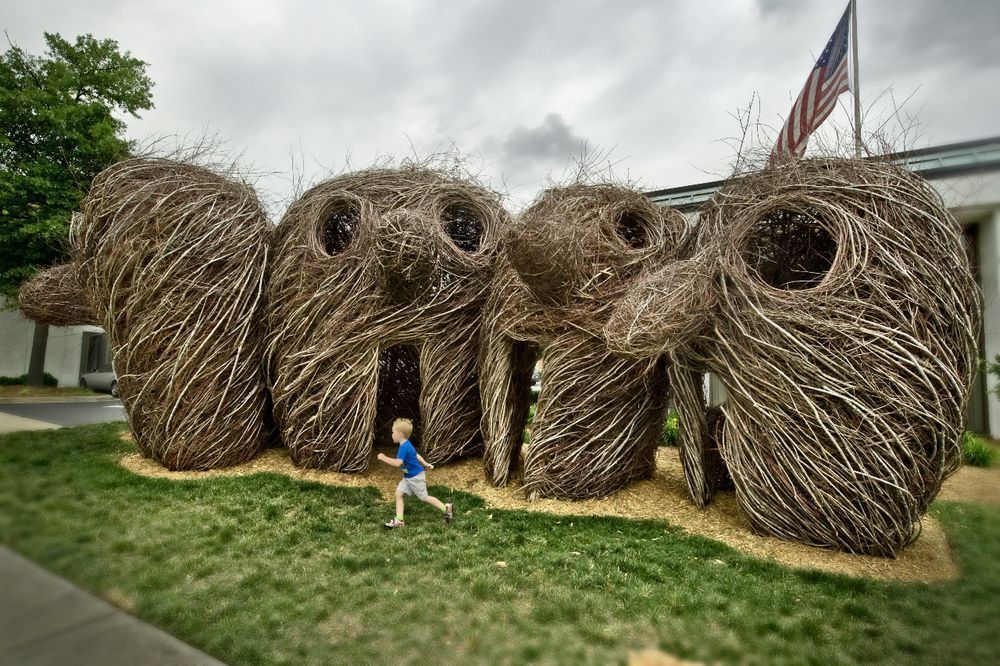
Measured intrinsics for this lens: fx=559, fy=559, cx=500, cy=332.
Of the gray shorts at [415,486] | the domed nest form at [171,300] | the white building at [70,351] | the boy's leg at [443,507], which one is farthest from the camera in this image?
the white building at [70,351]

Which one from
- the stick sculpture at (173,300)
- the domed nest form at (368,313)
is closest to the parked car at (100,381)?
the stick sculpture at (173,300)

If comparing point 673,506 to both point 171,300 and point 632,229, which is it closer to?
point 632,229

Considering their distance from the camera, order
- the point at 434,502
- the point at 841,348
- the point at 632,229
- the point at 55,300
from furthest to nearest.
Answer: the point at 55,300
the point at 632,229
the point at 434,502
the point at 841,348

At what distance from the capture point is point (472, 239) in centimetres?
784

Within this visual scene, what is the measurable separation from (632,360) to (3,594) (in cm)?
496

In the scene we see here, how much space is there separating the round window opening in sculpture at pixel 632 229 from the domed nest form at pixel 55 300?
22.6ft

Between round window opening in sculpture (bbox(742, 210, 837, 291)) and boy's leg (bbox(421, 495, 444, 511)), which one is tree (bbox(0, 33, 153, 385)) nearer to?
boy's leg (bbox(421, 495, 444, 511))

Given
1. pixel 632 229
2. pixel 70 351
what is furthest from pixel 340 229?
pixel 70 351

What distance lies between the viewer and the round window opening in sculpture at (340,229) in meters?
7.46

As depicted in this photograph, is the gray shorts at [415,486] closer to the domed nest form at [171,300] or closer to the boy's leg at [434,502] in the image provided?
the boy's leg at [434,502]

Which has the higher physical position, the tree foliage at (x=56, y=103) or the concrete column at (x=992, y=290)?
the tree foliage at (x=56, y=103)

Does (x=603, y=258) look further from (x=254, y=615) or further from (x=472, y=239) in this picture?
(x=254, y=615)

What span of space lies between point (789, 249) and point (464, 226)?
4107mm

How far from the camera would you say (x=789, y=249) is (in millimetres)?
5535
